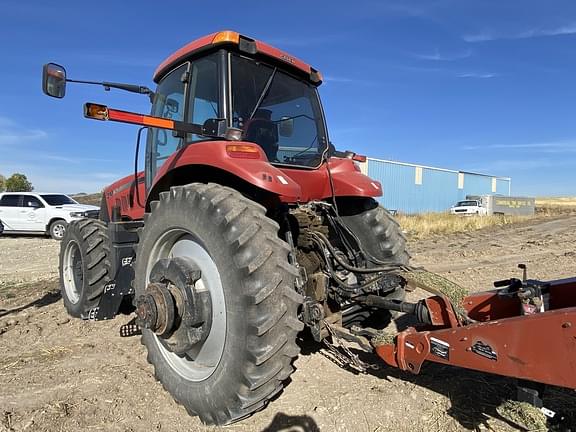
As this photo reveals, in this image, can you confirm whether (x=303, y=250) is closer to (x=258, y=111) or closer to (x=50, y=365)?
(x=258, y=111)

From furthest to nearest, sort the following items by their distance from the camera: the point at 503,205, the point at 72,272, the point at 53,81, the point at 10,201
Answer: the point at 503,205
the point at 10,201
the point at 72,272
the point at 53,81

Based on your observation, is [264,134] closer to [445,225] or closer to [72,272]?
[72,272]

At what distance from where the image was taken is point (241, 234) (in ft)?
8.48

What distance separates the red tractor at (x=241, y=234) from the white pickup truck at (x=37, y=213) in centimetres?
1200

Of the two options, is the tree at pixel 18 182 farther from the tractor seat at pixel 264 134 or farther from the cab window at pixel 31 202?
the tractor seat at pixel 264 134

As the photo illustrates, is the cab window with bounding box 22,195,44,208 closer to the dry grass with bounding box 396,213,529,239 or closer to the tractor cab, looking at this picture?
the dry grass with bounding box 396,213,529,239

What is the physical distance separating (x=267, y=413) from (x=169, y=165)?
1855mm

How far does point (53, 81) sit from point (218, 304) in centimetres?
190

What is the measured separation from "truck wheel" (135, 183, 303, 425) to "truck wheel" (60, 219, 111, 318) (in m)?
1.80

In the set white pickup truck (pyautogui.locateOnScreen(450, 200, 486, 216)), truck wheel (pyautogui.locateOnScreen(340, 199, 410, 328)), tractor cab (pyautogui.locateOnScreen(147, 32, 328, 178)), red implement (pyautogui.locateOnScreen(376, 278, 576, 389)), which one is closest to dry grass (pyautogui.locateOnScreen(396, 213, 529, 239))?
white pickup truck (pyautogui.locateOnScreen(450, 200, 486, 216))

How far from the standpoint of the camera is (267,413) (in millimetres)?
2947

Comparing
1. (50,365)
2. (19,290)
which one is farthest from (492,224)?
(50,365)

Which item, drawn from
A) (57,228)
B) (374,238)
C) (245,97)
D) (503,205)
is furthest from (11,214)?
(503,205)

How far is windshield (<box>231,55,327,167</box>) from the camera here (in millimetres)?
3520
